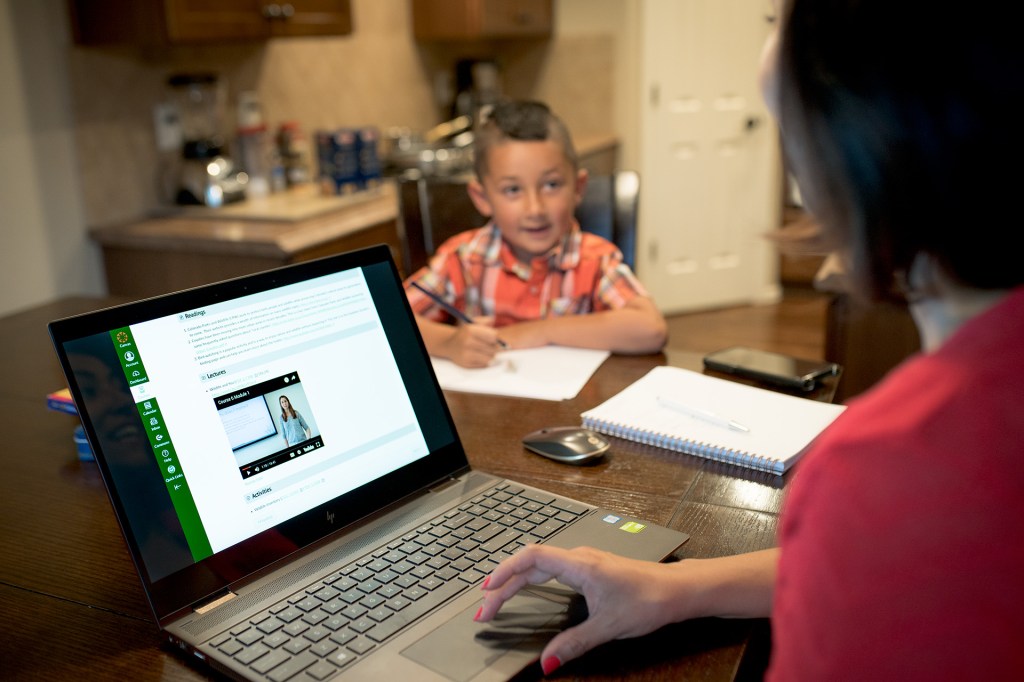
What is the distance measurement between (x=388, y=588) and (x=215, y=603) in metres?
0.15

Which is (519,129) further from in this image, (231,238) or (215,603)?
(215,603)

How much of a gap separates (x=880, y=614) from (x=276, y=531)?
1.88 feet

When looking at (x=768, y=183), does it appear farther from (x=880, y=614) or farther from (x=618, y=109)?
(x=880, y=614)

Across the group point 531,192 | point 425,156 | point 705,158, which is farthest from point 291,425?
point 705,158

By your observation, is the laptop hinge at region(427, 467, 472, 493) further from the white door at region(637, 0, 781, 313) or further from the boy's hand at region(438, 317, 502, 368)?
the white door at region(637, 0, 781, 313)

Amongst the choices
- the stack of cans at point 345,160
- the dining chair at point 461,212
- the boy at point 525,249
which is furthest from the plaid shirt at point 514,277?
the stack of cans at point 345,160

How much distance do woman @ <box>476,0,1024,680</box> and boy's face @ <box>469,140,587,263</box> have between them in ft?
4.16

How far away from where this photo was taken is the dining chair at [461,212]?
2.00 metres

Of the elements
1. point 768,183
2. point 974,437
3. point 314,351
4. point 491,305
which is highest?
point 974,437

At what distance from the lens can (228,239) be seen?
7.86ft

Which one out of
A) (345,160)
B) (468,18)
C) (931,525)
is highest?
(468,18)

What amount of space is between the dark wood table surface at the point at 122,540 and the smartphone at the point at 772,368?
0.11 ft

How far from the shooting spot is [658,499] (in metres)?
1.01

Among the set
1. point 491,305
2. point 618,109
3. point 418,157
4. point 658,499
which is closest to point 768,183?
point 618,109
